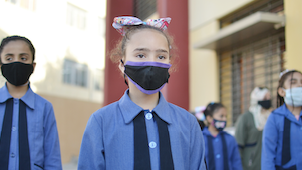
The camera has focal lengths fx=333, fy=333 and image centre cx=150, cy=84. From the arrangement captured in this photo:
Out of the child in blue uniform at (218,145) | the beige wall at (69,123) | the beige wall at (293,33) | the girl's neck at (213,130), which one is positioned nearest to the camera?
the child in blue uniform at (218,145)

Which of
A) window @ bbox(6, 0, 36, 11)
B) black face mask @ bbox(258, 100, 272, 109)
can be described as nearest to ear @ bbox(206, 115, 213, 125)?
black face mask @ bbox(258, 100, 272, 109)

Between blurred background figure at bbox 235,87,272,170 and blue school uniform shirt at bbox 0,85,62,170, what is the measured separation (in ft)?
10.5

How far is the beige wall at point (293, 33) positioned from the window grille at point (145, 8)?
3.92 metres

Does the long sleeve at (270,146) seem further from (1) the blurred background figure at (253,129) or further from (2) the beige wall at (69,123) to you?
(2) the beige wall at (69,123)

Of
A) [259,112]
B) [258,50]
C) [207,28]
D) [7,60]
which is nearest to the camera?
[7,60]

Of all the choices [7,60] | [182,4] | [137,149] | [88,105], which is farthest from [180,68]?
[88,105]

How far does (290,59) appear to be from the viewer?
5.44 m

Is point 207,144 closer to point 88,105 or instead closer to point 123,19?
point 123,19

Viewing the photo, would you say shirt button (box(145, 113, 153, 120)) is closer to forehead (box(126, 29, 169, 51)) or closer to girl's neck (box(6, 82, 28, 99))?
forehead (box(126, 29, 169, 51))

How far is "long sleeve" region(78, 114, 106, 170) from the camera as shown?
1.75 metres

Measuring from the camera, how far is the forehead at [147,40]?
2.01m

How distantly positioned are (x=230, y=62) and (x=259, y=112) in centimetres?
233

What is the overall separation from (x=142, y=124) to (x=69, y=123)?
1147 cm

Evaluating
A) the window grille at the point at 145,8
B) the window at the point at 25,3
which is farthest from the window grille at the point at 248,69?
the window at the point at 25,3
